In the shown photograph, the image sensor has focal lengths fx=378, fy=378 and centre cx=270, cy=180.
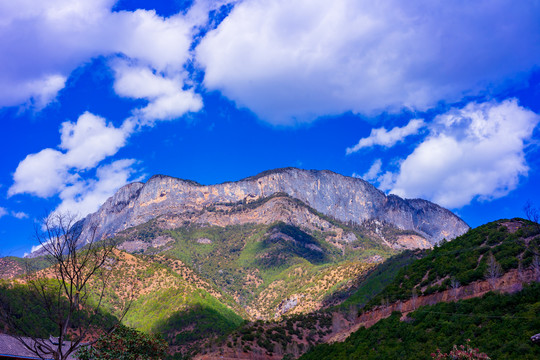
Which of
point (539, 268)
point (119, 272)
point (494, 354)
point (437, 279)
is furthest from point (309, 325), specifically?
point (119, 272)

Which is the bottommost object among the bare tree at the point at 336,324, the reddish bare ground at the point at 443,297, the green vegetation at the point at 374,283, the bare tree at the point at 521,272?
the bare tree at the point at 336,324

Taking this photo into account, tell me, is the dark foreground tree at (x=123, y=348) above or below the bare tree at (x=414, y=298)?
below

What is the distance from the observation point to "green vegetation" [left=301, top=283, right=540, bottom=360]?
903 inches

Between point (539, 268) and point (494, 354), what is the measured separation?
43.0 ft

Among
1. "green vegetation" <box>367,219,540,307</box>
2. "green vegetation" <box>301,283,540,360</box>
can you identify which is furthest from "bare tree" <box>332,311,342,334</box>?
"green vegetation" <box>301,283,540,360</box>

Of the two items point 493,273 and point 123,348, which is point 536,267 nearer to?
point 493,273

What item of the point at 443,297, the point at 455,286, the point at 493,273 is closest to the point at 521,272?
the point at 493,273

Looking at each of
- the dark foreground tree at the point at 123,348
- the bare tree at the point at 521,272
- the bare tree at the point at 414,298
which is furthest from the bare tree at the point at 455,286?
the dark foreground tree at the point at 123,348

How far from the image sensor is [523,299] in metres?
27.0

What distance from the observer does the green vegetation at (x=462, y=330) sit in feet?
75.3

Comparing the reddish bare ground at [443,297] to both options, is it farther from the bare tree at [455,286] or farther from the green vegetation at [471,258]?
the green vegetation at [471,258]

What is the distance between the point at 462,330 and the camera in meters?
28.0

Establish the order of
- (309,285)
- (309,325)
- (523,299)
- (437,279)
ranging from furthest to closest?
1. (309,285)
2. (309,325)
3. (437,279)
4. (523,299)

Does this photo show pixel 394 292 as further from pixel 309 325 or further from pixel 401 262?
pixel 401 262
